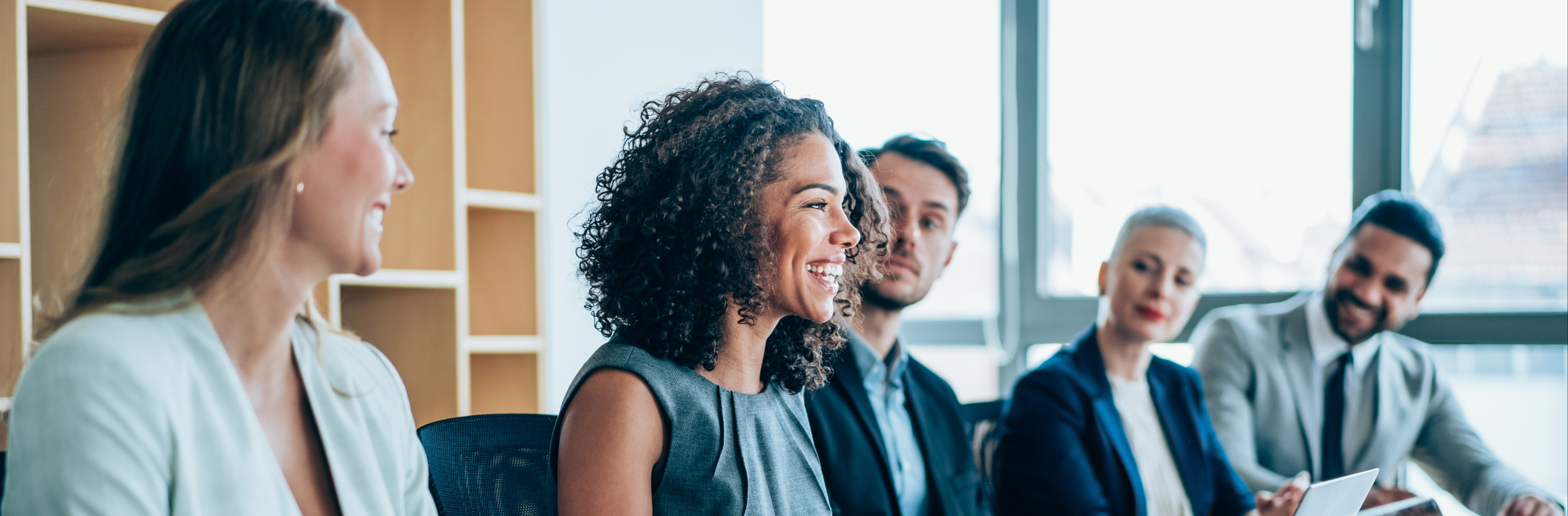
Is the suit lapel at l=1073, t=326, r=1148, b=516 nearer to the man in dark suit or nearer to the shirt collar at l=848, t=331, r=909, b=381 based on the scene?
the man in dark suit

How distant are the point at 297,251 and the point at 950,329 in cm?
356

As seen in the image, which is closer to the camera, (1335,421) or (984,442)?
(984,442)

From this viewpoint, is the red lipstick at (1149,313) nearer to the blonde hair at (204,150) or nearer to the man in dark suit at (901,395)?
the man in dark suit at (901,395)

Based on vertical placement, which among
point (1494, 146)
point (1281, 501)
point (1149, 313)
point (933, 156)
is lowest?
point (1281, 501)

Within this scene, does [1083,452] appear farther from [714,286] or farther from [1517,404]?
[1517,404]

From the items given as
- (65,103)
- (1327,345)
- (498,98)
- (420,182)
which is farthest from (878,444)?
(1327,345)

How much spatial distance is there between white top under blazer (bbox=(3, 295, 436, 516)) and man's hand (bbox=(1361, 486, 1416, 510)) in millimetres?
2043

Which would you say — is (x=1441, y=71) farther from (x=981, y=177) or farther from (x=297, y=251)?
(x=297, y=251)

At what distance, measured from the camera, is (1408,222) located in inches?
107

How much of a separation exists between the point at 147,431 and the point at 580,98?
2146 mm

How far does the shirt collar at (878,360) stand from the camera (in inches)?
75.2

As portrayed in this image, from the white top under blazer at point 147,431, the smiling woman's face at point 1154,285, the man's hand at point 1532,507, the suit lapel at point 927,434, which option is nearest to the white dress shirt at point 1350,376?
the man's hand at point 1532,507

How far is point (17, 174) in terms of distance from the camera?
65.8 inches

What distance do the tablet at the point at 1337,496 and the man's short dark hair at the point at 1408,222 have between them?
3.83ft
